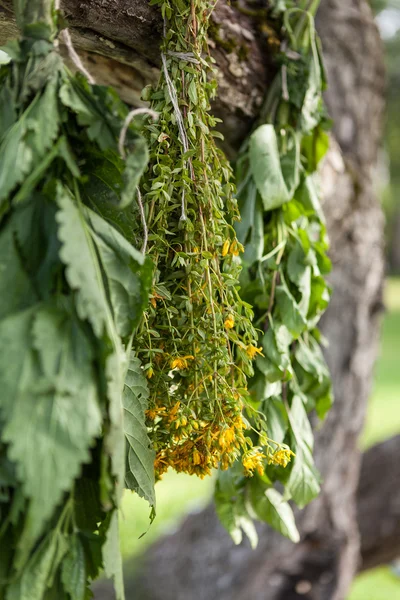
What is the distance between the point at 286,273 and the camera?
100 cm

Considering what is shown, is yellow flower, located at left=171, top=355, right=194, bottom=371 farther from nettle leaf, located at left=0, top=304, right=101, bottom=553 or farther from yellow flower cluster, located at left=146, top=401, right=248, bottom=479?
nettle leaf, located at left=0, top=304, right=101, bottom=553

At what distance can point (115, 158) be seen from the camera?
64 centimetres

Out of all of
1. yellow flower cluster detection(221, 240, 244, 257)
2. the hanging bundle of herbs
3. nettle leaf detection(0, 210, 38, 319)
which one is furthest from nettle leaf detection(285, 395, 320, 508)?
nettle leaf detection(0, 210, 38, 319)

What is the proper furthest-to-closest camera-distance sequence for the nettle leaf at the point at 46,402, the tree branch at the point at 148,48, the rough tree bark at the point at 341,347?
the rough tree bark at the point at 341,347 < the tree branch at the point at 148,48 < the nettle leaf at the point at 46,402

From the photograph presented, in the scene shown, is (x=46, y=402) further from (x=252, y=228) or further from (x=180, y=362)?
(x=252, y=228)

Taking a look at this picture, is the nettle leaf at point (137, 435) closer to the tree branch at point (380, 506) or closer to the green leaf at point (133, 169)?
the green leaf at point (133, 169)

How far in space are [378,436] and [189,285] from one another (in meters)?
4.04

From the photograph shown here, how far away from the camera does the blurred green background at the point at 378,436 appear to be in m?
3.13

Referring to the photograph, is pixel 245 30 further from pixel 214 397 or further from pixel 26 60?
pixel 214 397

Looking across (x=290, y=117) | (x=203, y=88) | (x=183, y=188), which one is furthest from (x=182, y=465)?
(x=290, y=117)

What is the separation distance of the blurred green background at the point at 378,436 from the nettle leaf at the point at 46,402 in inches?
5.4

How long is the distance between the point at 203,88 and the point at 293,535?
67 cm

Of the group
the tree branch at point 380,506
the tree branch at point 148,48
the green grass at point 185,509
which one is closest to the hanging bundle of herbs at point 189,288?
the tree branch at point 148,48

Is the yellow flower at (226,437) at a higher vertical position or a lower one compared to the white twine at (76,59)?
lower
